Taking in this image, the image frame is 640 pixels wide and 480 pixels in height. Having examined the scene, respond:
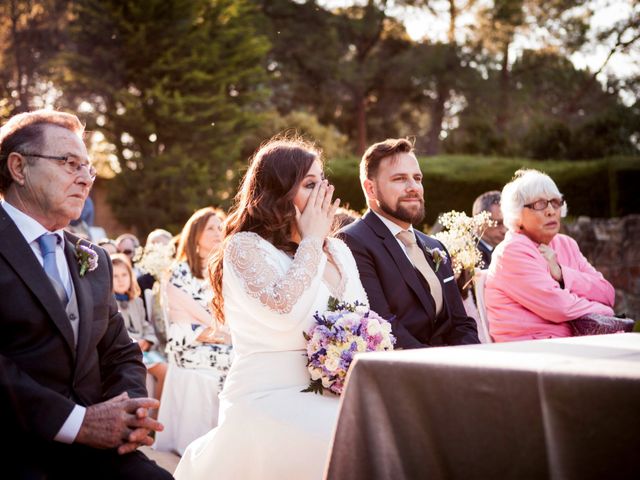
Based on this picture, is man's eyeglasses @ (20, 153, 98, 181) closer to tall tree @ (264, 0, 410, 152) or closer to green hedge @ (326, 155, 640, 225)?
green hedge @ (326, 155, 640, 225)

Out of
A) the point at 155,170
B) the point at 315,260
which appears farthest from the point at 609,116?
the point at 315,260

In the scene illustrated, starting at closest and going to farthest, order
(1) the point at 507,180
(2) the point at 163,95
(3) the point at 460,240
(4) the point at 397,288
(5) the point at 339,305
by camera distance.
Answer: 1. (5) the point at 339,305
2. (4) the point at 397,288
3. (3) the point at 460,240
4. (1) the point at 507,180
5. (2) the point at 163,95

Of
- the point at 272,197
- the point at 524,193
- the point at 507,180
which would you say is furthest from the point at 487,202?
the point at 507,180

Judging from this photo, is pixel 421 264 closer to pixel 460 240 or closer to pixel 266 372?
pixel 460 240

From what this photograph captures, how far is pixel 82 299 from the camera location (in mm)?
2889

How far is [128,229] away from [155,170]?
2.19m

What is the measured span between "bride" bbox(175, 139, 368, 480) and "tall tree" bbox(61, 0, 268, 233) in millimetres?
19636

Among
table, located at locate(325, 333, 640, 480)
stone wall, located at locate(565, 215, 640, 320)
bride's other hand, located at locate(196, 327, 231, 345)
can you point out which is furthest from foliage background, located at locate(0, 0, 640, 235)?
table, located at locate(325, 333, 640, 480)

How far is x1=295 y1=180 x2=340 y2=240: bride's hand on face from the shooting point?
365 centimetres

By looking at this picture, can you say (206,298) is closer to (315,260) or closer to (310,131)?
(315,260)

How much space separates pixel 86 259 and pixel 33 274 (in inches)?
11.5

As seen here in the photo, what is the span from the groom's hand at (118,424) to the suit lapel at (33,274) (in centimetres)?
23

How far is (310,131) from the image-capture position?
24.8 m

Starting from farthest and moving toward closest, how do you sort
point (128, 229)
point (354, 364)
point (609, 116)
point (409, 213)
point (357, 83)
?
1. point (357, 83)
2. point (128, 229)
3. point (609, 116)
4. point (409, 213)
5. point (354, 364)
